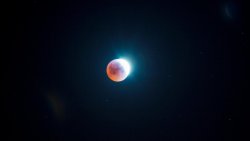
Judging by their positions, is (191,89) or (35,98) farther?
(35,98)

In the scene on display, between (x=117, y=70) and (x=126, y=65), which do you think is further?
(x=126, y=65)

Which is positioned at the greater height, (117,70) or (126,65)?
(126,65)

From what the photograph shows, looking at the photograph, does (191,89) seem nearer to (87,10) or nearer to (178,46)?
(178,46)

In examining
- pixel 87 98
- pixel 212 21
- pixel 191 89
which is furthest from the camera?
pixel 87 98

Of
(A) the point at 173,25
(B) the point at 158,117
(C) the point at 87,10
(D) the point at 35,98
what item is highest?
(C) the point at 87,10

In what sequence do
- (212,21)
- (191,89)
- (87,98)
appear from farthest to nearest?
(87,98)
(191,89)
(212,21)

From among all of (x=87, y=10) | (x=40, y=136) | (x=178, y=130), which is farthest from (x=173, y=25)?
(x=40, y=136)

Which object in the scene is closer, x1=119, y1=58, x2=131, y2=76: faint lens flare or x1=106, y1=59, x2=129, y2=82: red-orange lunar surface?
x1=106, y1=59, x2=129, y2=82: red-orange lunar surface

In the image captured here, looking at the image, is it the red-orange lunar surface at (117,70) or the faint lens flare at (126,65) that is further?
the faint lens flare at (126,65)
